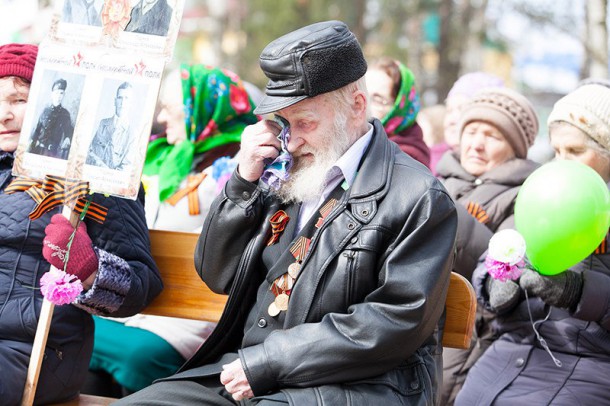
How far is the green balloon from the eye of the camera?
3.34 m

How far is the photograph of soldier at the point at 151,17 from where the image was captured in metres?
3.40

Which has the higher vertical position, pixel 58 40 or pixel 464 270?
pixel 58 40

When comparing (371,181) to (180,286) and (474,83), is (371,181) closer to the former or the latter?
(180,286)

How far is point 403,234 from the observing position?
2900 mm

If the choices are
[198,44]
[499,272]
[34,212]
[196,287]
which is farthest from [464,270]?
[198,44]

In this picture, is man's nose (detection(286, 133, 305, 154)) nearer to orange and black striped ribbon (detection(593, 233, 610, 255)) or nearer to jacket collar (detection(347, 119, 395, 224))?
jacket collar (detection(347, 119, 395, 224))

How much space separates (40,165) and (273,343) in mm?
1252

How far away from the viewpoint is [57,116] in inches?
137

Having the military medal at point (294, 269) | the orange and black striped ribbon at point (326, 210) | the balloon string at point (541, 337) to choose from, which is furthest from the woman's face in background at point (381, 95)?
the military medal at point (294, 269)

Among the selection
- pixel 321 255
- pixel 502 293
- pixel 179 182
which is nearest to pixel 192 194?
pixel 179 182

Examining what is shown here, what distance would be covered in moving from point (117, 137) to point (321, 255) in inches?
38.8

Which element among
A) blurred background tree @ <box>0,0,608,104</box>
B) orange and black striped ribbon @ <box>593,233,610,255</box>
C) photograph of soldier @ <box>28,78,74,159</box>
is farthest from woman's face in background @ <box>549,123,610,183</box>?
blurred background tree @ <box>0,0,608,104</box>

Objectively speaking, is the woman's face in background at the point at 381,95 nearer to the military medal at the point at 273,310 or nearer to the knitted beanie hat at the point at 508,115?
the knitted beanie hat at the point at 508,115

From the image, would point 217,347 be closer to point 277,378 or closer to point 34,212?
point 277,378
